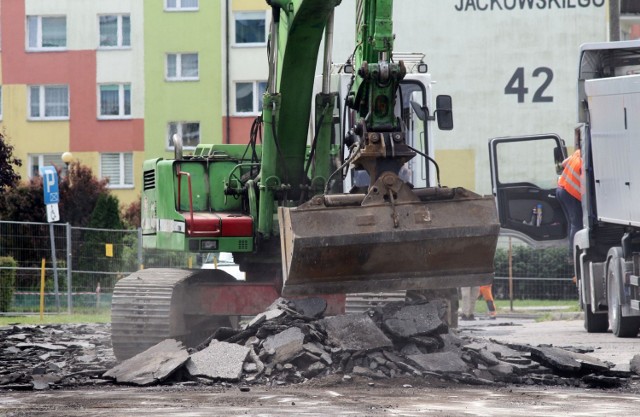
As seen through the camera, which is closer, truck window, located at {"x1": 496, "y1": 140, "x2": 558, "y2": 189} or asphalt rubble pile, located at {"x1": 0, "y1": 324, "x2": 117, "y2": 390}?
asphalt rubble pile, located at {"x1": 0, "y1": 324, "x2": 117, "y2": 390}

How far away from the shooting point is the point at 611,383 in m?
12.0

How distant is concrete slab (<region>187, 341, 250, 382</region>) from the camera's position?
40.3 ft

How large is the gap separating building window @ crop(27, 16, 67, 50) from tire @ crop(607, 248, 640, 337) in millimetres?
33064

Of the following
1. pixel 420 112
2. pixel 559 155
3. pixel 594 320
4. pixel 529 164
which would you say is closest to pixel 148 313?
pixel 420 112

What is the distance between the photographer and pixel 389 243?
11.9m

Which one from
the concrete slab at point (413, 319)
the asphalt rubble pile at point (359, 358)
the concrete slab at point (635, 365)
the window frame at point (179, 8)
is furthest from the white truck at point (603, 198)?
the window frame at point (179, 8)

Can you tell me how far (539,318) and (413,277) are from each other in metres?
13.8

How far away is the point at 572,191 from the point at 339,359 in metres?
8.62

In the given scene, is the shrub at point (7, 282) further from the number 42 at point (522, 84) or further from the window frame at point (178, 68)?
the window frame at point (178, 68)

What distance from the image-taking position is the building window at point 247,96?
47.5 metres

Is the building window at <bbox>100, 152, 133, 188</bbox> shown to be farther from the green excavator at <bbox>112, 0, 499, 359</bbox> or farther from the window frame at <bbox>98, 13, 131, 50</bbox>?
the green excavator at <bbox>112, 0, 499, 359</bbox>

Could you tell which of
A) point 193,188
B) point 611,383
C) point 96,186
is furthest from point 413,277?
point 96,186

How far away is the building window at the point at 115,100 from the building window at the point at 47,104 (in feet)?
4.27

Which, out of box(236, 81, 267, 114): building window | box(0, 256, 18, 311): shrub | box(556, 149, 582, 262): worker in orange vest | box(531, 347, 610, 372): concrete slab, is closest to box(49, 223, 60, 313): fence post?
box(0, 256, 18, 311): shrub
